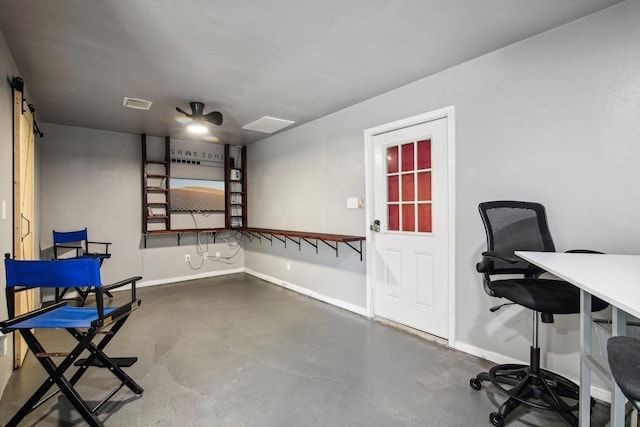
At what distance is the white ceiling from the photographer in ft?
6.11

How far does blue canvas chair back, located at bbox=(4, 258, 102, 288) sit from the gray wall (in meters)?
2.56

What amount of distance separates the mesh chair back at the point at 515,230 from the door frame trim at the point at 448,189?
555 millimetres

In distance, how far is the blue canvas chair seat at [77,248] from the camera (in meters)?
4.10

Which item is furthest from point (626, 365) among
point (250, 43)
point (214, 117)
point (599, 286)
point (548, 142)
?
point (214, 117)

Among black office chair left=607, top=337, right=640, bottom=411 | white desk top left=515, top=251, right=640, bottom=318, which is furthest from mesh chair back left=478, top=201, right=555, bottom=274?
black office chair left=607, top=337, right=640, bottom=411

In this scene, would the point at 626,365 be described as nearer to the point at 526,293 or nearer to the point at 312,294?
the point at 526,293

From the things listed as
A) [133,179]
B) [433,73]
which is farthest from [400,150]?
[133,179]

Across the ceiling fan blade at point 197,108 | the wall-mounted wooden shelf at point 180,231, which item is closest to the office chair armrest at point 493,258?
the ceiling fan blade at point 197,108

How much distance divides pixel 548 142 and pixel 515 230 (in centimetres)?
66

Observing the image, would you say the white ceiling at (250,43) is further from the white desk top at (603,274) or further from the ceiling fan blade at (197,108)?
the white desk top at (603,274)

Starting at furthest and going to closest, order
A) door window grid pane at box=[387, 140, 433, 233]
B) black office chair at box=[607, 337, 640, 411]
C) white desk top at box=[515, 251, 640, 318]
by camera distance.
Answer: door window grid pane at box=[387, 140, 433, 233], white desk top at box=[515, 251, 640, 318], black office chair at box=[607, 337, 640, 411]

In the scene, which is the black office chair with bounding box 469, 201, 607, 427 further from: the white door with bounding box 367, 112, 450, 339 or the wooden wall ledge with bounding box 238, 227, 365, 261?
the wooden wall ledge with bounding box 238, 227, 365, 261

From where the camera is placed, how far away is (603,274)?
4.09ft

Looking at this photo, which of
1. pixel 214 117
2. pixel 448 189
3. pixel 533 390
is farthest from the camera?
pixel 214 117
